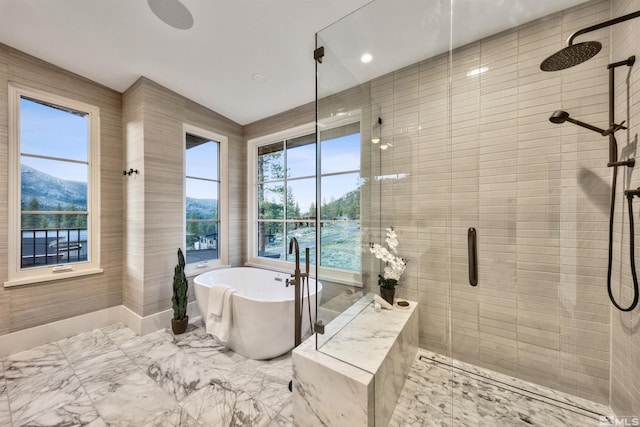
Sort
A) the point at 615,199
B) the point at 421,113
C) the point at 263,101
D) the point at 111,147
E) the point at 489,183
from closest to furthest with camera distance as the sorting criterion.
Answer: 1. the point at 615,199
2. the point at 489,183
3. the point at 421,113
4. the point at 111,147
5. the point at 263,101

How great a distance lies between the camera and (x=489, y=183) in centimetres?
173

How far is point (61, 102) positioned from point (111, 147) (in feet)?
1.76

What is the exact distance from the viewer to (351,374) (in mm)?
1165

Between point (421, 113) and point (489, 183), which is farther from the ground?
point (421, 113)

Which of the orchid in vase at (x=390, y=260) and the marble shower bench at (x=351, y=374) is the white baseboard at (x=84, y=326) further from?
the orchid in vase at (x=390, y=260)

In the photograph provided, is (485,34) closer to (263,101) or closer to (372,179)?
(372,179)

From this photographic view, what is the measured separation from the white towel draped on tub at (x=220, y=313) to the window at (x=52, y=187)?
151cm

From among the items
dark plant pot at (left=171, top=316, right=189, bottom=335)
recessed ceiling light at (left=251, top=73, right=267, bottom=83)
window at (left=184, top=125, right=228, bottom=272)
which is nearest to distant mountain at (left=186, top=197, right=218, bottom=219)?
window at (left=184, top=125, right=228, bottom=272)

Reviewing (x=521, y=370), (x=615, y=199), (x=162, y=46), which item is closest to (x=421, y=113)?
(x=615, y=199)

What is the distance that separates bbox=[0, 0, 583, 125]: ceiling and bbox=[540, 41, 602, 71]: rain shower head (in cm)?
54

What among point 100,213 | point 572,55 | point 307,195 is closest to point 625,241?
point 572,55

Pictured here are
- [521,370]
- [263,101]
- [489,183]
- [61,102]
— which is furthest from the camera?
→ [263,101]

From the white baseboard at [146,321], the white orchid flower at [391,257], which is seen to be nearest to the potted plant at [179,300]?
the white baseboard at [146,321]

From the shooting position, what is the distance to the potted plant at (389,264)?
1.96m
